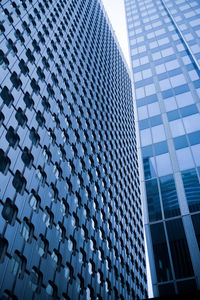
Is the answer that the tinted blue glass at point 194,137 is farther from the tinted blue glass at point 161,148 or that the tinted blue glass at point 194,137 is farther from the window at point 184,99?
the window at point 184,99

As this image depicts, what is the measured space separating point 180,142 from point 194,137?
114 cm

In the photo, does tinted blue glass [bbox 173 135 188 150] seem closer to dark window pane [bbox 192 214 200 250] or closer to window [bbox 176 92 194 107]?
window [bbox 176 92 194 107]

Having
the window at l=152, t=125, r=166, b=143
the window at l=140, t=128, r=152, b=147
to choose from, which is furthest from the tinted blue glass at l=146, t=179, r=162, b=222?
the window at l=152, t=125, r=166, b=143

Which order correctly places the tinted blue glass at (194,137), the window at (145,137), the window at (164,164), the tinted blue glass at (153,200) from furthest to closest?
the window at (145,137) < the tinted blue glass at (194,137) < the window at (164,164) < the tinted blue glass at (153,200)

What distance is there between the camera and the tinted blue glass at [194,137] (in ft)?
82.8

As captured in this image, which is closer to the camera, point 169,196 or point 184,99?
point 169,196

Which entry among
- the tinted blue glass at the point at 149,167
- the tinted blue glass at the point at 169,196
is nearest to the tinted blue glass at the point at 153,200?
the tinted blue glass at the point at 169,196

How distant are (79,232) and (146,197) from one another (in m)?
5.47

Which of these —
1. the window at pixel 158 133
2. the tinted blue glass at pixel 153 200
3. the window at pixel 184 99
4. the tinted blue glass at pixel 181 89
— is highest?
the tinted blue glass at pixel 181 89

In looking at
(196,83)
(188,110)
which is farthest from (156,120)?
(196,83)

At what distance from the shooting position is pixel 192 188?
72.0 ft

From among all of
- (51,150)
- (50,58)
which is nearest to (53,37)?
(50,58)

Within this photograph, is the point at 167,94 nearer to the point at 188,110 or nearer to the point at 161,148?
the point at 188,110

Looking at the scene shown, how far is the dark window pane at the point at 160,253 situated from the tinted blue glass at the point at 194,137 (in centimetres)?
775
